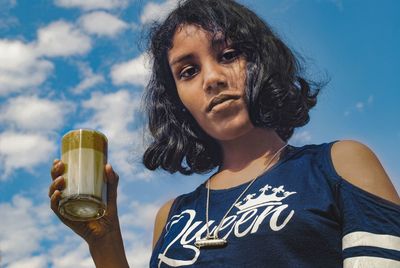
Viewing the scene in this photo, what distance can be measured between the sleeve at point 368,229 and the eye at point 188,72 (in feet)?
3.78

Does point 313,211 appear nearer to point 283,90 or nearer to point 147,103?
point 283,90

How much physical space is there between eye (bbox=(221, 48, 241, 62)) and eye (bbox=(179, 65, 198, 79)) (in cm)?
18

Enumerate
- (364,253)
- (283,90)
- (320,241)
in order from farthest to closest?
(283,90) < (320,241) < (364,253)

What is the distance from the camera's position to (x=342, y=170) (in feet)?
8.63

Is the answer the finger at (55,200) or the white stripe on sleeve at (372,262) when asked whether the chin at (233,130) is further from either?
the white stripe on sleeve at (372,262)

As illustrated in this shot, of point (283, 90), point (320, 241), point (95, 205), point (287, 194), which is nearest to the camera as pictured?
point (320, 241)

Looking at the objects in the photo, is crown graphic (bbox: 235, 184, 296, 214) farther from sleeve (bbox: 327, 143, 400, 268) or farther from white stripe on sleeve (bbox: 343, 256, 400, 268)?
white stripe on sleeve (bbox: 343, 256, 400, 268)

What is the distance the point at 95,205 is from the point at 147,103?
1.26 m

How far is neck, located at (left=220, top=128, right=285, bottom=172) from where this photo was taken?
10.4 feet

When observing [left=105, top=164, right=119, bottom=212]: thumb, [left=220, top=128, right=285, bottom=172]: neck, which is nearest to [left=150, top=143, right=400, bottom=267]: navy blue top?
[left=220, top=128, right=285, bottom=172]: neck

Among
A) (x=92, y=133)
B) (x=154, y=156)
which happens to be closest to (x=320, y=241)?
(x=92, y=133)

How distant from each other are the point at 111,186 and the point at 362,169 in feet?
4.42

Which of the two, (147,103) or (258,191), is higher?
(147,103)

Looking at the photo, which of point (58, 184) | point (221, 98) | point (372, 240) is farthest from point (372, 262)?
point (58, 184)
